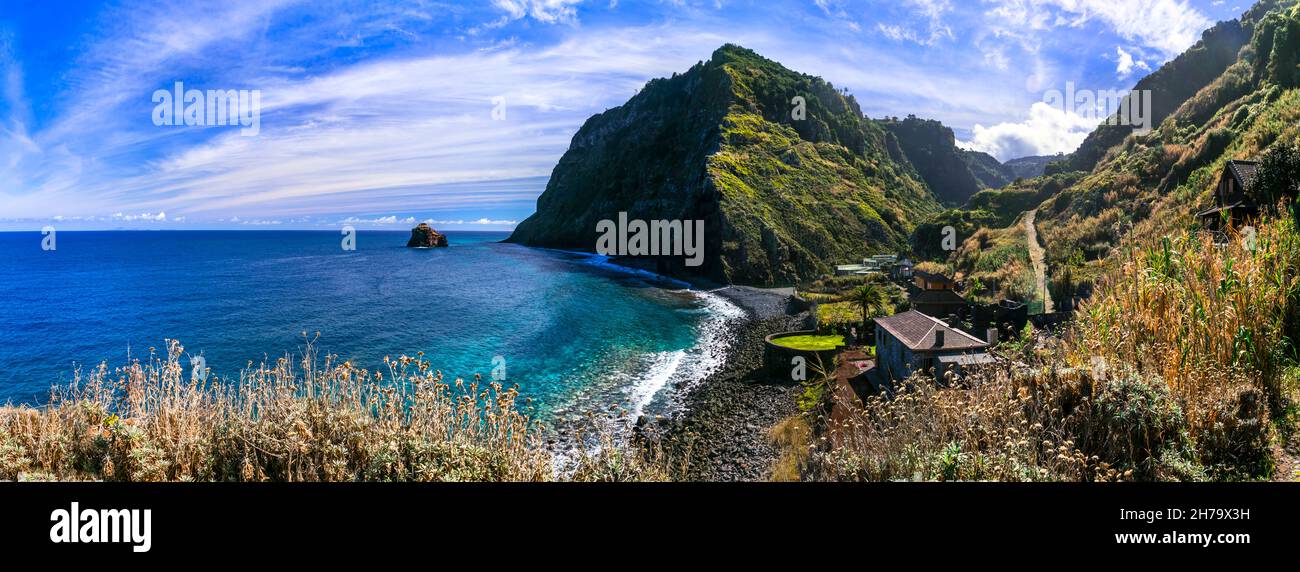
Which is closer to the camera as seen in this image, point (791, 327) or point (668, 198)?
point (791, 327)

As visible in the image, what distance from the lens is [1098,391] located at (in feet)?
20.2

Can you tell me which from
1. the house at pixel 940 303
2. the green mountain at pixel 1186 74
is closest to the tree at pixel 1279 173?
the house at pixel 940 303

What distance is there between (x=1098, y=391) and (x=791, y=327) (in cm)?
4723

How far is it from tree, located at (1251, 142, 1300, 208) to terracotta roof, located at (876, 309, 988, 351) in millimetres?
8750

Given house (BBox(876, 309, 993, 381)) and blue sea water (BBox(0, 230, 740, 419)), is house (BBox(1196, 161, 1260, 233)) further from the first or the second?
blue sea water (BBox(0, 230, 740, 419))

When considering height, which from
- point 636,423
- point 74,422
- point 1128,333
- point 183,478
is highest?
point 1128,333

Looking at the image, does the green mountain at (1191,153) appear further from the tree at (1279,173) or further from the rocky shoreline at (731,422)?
the rocky shoreline at (731,422)

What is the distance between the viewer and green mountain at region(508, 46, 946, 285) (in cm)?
9325

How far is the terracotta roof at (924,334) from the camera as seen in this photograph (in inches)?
862

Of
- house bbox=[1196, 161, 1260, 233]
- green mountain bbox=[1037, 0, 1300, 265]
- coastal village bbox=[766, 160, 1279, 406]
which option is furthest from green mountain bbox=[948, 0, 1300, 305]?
coastal village bbox=[766, 160, 1279, 406]

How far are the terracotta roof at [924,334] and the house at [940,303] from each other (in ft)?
55.6

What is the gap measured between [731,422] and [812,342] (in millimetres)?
15615
